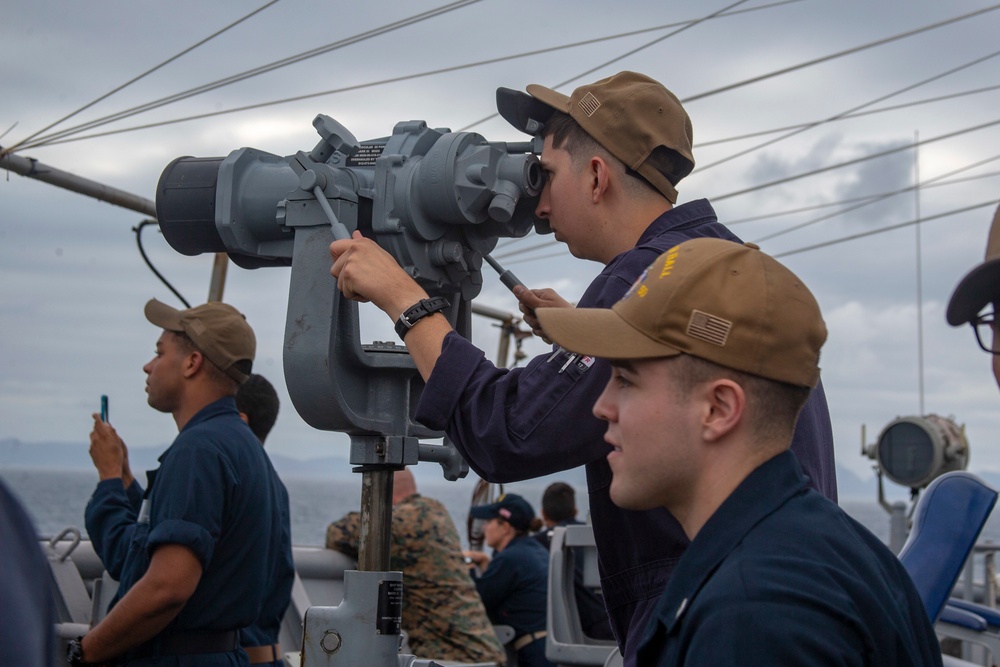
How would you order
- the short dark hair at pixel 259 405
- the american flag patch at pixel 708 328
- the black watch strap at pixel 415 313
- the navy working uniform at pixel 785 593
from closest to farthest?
the navy working uniform at pixel 785 593 → the american flag patch at pixel 708 328 → the black watch strap at pixel 415 313 → the short dark hair at pixel 259 405

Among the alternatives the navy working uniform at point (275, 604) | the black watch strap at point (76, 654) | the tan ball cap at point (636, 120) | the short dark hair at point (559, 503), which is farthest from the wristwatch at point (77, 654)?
the short dark hair at point (559, 503)

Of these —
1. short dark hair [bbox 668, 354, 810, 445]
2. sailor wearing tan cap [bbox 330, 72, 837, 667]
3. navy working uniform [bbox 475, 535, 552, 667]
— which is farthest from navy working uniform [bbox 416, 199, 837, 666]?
navy working uniform [bbox 475, 535, 552, 667]

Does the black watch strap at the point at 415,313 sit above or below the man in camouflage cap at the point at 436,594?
above

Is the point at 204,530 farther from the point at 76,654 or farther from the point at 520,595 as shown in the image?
the point at 520,595

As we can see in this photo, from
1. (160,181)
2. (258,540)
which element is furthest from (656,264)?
(258,540)

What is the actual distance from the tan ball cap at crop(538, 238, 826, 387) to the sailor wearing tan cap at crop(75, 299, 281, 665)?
1.92m

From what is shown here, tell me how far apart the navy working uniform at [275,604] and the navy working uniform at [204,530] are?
21 cm

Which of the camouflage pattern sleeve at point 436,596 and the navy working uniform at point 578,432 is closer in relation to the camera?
the navy working uniform at point 578,432

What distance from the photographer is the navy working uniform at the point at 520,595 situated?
6.61 m

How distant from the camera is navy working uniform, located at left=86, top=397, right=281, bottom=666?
3309mm

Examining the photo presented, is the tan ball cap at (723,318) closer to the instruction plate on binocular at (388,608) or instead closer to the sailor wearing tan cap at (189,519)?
the instruction plate on binocular at (388,608)

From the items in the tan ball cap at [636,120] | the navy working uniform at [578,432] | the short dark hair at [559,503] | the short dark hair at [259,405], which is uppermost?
the tan ball cap at [636,120]

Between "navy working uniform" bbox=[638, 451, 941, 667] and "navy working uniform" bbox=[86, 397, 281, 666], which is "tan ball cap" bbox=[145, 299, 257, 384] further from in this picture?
"navy working uniform" bbox=[638, 451, 941, 667]

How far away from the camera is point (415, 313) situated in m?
2.35
